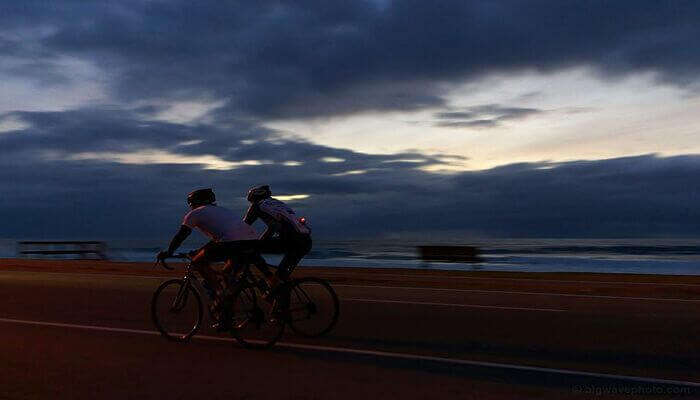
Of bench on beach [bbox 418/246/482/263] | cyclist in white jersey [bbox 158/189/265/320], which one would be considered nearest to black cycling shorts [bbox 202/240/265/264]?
cyclist in white jersey [bbox 158/189/265/320]

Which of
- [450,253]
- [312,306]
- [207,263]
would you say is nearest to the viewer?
[207,263]

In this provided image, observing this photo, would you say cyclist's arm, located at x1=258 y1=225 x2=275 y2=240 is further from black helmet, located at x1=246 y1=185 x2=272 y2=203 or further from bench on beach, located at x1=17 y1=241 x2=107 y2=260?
bench on beach, located at x1=17 y1=241 x2=107 y2=260

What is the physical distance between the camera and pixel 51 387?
23.0 feet

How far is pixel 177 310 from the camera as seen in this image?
9.66 metres

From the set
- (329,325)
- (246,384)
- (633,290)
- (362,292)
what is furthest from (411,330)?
(633,290)

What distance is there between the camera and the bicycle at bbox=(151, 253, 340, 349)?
9.31 meters

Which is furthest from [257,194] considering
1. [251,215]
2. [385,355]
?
[385,355]

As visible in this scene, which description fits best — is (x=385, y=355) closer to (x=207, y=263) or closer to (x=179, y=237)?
(x=207, y=263)

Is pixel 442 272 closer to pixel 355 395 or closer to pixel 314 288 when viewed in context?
pixel 314 288

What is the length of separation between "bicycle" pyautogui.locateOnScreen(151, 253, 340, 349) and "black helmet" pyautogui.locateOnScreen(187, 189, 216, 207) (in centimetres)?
64

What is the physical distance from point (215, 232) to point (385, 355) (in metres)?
2.47

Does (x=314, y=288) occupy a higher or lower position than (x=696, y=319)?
higher

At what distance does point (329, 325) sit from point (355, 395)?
341cm

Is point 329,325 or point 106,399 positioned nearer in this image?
point 106,399
